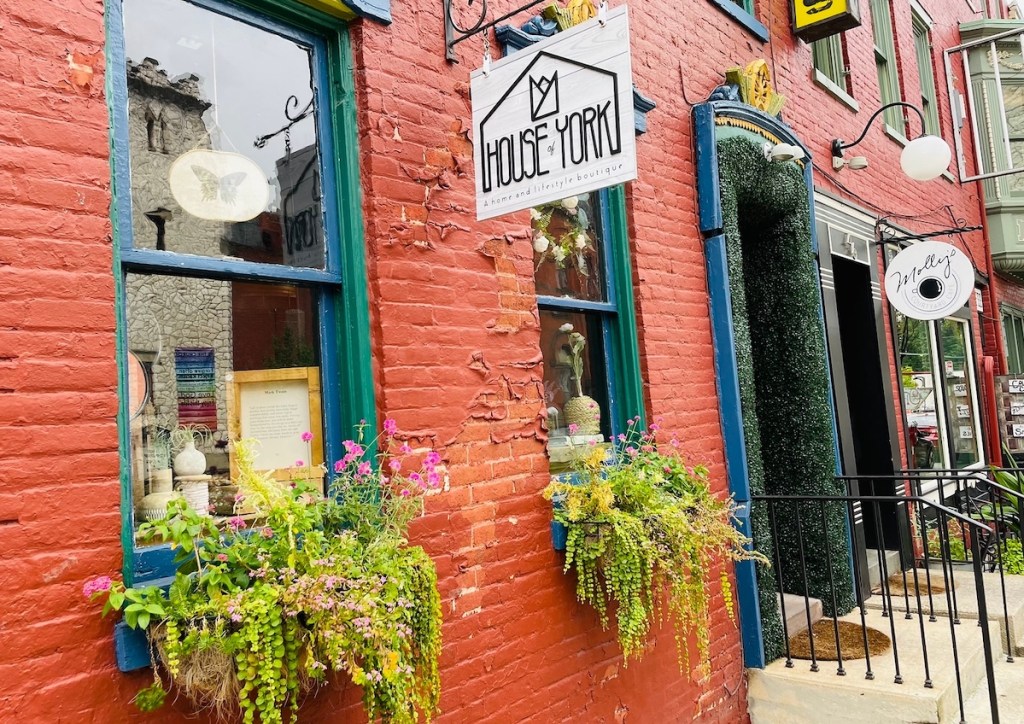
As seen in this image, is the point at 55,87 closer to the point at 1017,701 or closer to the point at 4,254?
the point at 4,254

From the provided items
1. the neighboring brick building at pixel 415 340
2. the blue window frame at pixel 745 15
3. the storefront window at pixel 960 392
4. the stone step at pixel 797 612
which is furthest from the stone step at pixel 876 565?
the blue window frame at pixel 745 15

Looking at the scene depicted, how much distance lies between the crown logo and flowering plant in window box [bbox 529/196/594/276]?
100 cm

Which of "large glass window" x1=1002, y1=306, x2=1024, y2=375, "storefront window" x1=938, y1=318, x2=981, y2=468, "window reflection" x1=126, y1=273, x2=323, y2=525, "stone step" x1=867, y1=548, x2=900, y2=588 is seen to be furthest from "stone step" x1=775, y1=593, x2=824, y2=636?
"large glass window" x1=1002, y1=306, x2=1024, y2=375

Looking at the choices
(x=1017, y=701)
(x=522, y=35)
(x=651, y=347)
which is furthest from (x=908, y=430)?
(x=522, y=35)

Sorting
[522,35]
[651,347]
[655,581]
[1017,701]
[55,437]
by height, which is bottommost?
[1017,701]

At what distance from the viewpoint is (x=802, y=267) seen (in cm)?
601

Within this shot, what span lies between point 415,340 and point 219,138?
3.29 ft

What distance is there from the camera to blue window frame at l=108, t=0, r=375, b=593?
8.14ft

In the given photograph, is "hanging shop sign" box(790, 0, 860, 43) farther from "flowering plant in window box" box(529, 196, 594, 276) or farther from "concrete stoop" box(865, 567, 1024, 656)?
"concrete stoop" box(865, 567, 1024, 656)

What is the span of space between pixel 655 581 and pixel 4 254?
2757 mm

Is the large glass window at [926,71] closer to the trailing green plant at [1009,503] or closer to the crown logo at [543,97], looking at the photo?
the trailing green plant at [1009,503]

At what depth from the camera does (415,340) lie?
10.2ft

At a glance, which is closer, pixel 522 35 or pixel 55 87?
pixel 55 87

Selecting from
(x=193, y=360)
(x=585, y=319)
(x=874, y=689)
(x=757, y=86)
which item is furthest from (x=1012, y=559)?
(x=193, y=360)
